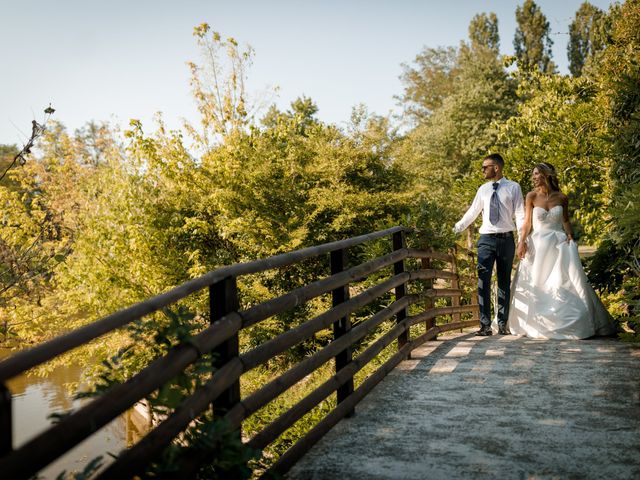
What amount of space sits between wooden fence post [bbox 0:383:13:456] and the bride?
6.70 m

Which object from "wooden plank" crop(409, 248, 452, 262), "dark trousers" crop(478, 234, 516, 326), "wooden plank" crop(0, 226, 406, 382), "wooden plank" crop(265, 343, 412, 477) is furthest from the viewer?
"dark trousers" crop(478, 234, 516, 326)

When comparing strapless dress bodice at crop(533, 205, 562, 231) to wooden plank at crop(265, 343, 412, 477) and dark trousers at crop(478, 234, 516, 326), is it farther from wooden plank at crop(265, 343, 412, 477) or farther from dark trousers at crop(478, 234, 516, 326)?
wooden plank at crop(265, 343, 412, 477)

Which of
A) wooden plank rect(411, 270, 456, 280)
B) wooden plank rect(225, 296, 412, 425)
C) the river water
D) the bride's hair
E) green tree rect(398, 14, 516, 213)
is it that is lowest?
the river water

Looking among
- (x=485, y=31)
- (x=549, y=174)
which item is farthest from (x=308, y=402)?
(x=485, y=31)

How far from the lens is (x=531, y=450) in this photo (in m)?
3.46

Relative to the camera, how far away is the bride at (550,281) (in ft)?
23.9

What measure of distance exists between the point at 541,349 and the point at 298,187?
11.7 m

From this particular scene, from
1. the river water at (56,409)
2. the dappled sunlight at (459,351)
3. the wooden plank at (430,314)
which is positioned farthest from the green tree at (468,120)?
the dappled sunlight at (459,351)

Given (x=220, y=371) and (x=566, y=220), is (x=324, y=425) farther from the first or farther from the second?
(x=566, y=220)

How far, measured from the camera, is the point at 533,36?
55406 millimetres

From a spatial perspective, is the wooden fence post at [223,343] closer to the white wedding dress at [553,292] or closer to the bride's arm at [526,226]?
the white wedding dress at [553,292]

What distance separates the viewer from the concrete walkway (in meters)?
3.25

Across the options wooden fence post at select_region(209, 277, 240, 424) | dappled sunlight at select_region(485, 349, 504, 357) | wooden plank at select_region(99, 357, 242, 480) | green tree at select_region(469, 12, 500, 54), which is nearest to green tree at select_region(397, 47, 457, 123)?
green tree at select_region(469, 12, 500, 54)

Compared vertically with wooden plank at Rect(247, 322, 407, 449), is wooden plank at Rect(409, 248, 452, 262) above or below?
above
